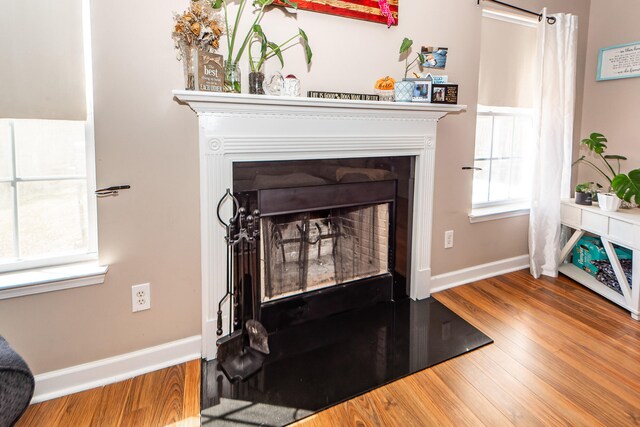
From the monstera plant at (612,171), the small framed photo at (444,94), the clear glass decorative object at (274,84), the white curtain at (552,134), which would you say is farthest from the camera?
the white curtain at (552,134)

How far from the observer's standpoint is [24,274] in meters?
1.58

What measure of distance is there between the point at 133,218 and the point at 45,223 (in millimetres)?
351

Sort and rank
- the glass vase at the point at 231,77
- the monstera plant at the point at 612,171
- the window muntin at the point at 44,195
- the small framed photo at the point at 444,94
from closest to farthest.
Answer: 1. the window muntin at the point at 44,195
2. the glass vase at the point at 231,77
3. the small framed photo at the point at 444,94
4. the monstera plant at the point at 612,171

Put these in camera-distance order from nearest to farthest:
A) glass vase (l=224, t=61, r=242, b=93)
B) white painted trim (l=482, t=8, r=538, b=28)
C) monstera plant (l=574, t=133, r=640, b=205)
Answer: glass vase (l=224, t=61, r=242, b=93)
monstera plant (l=574, t=133, r=640, b=205)
white painted trim (l=482, t=8, r=538, b=28)

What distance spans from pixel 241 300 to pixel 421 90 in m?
1.57

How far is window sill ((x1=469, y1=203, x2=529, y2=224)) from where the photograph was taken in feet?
9.16

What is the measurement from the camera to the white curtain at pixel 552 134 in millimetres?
2723

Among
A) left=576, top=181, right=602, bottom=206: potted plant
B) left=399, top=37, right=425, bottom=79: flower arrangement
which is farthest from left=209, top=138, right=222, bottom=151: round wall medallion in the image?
left=576, top=181, right=602, bottom=206: potted plant

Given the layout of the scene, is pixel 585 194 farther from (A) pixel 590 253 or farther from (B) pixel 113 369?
(B) pixel 113 369

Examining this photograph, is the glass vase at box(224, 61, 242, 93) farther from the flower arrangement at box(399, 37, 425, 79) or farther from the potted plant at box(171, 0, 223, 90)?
the flower arrangement at box(399, 37, 425, 79)

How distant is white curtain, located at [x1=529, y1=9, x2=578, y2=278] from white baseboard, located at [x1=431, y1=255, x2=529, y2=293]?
0.16m

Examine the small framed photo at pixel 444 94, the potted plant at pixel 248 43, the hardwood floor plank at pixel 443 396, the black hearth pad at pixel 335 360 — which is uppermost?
the potted plant at pixel 248 43

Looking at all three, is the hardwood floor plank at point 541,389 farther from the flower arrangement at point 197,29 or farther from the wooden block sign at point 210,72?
the flower arrangement at point 197,29

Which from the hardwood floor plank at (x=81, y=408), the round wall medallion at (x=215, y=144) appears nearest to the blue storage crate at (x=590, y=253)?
the round wall medallion at (x=215, y=144)
